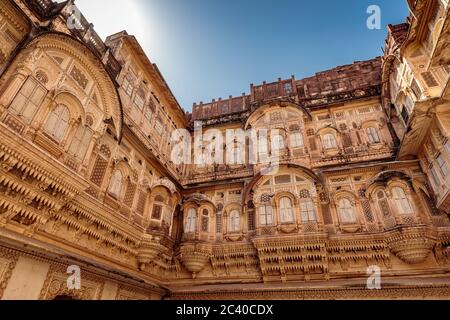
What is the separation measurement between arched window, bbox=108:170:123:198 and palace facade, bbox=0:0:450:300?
67mm

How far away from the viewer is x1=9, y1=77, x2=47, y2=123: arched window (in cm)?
730

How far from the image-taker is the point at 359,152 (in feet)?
47.4

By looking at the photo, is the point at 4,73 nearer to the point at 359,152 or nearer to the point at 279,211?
the point at 279,211

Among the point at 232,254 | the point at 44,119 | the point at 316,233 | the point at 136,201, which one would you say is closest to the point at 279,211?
the point at 316,233

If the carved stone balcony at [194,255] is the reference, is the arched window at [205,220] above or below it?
above

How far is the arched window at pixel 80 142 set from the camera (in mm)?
8953

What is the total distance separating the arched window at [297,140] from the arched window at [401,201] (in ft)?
16.9

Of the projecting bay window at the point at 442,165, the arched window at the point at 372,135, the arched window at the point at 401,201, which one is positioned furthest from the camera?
the arched window at the point at 372,135

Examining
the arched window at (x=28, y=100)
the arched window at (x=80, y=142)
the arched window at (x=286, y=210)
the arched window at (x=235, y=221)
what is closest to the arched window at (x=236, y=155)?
the arched window at (x=235, y=221)

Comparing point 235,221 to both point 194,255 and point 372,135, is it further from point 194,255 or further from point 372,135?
point 372,135

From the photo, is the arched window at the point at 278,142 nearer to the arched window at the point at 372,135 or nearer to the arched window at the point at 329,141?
the arched window at the point at 329,141

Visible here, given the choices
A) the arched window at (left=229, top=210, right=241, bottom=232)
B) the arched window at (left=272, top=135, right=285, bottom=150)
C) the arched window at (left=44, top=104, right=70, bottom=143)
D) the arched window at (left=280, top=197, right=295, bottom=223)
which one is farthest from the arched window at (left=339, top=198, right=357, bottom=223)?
Result: the arched window at (left=44, top=104, right=70, bottom=143)
